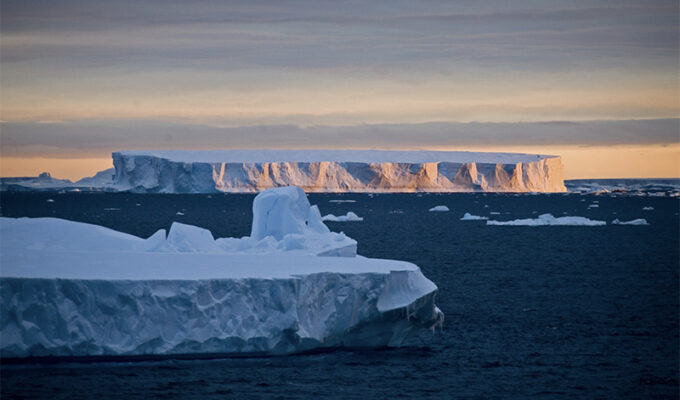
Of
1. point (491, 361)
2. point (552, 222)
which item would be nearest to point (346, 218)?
point (552, 222)

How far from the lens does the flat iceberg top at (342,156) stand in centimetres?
8581

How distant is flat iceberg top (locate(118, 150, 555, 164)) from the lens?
3378 inches

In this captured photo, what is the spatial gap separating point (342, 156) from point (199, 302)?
7908cm

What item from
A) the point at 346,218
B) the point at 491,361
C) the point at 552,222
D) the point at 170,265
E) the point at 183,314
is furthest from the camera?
the point at 346,218

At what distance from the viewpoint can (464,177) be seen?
→ 275 ft

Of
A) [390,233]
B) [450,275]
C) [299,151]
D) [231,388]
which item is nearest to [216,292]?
[231,388]

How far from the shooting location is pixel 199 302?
10.4m

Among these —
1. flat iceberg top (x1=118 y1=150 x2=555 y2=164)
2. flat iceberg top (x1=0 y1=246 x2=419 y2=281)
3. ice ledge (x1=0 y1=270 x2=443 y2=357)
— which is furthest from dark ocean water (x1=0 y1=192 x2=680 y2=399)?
flat iceberg top (x1=118 y1=150 x2=555 y2=164)

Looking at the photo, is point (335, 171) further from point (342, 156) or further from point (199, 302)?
point (199, 302)

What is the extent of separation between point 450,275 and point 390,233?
1595 cm

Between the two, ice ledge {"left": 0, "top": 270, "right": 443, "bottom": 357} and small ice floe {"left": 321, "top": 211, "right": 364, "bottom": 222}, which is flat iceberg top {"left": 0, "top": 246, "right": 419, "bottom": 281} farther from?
small ice floe {"left": 321, "top": 211, "right": 364, "bottom": 222}

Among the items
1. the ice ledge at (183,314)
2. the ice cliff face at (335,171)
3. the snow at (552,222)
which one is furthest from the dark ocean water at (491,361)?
the ice cliff face at (335,171)

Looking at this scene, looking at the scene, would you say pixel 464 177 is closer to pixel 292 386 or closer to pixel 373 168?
pixel 373 168

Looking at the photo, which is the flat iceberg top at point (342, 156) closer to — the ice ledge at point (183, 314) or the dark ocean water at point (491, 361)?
the dark ocean water at point (491, 361)
